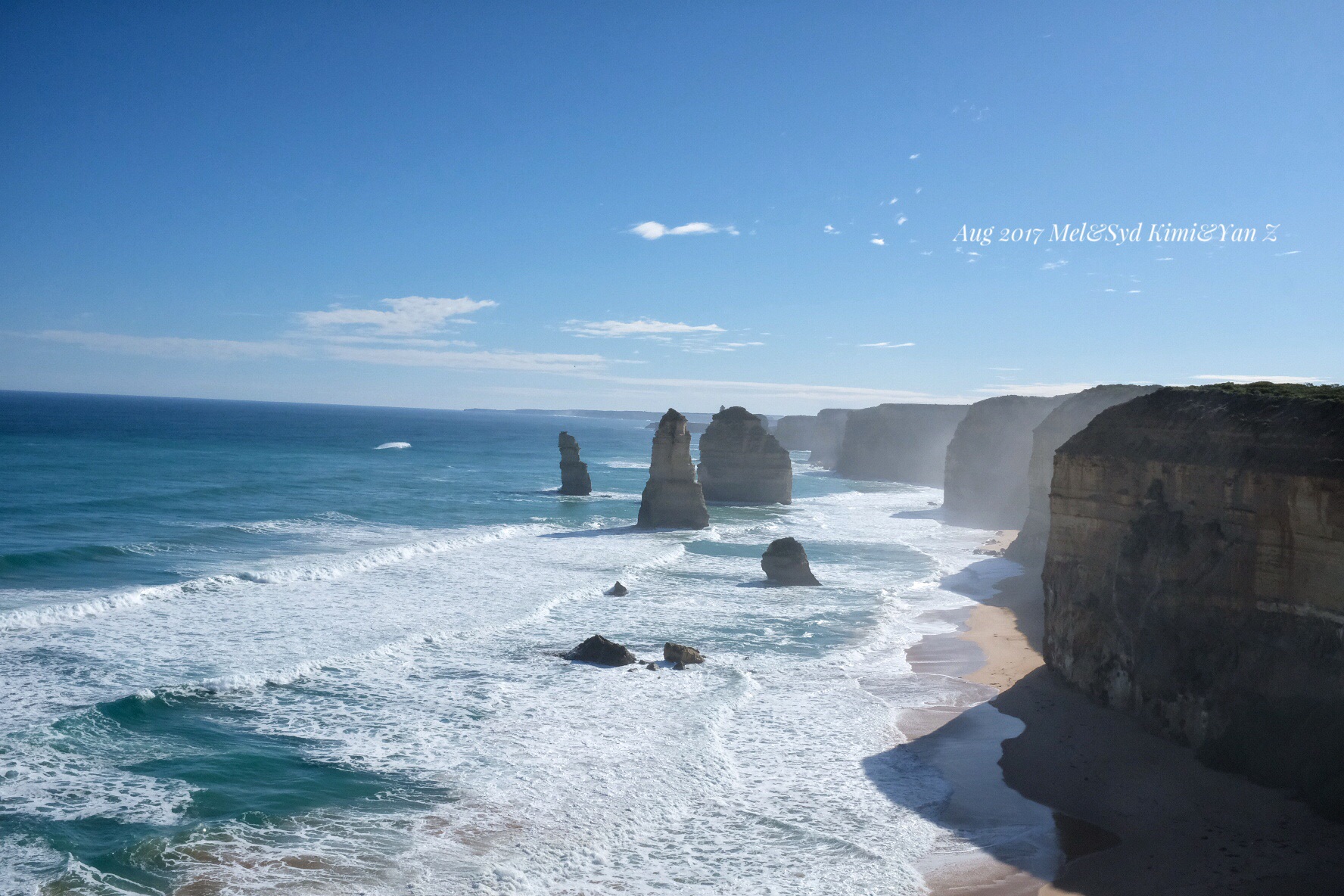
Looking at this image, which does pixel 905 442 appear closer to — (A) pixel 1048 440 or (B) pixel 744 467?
(B) pixel 744 467

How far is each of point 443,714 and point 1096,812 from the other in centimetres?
1200

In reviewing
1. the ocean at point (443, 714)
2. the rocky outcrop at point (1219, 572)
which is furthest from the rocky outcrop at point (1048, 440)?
the rocky outcrop at point (1219, 572)

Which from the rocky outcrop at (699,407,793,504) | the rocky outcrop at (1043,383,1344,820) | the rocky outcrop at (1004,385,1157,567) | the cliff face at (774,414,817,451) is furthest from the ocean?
the cliff face at (774,414,817,451)

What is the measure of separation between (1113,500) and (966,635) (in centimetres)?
943

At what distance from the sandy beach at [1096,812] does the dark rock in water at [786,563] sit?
12.8 metres

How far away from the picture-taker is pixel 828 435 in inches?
4601

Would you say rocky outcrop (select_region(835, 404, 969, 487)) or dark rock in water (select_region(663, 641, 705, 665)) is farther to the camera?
rocky outcrop (select_region(835, 404, 969, 487))

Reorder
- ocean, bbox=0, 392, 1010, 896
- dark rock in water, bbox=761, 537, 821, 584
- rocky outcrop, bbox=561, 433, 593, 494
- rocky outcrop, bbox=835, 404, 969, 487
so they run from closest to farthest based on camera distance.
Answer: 1. ocean, bbox=0, 392, 1010, 896
2. dark rock in water, bbox=761, 537, 821, 584
3. rocky outcrop, bbox=561, 433, 593, 494
4. rocky outcrop, bbox=835, 404, 969, 487

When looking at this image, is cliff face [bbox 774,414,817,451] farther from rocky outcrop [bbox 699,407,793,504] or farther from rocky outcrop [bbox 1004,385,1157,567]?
rocky outcrop [bbox 1004,385,1157,567]

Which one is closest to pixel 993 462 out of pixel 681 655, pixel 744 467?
pixel 744 467

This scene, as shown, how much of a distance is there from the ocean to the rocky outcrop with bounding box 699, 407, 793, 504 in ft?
61.0

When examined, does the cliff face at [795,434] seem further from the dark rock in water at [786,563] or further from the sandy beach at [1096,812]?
the sandy beach at [1096,812]

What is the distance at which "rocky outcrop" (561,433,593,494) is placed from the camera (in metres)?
61.4

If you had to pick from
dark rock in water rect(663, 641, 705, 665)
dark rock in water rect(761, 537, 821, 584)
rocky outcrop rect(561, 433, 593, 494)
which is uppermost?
rocky outcrop rect(561, 433, 593, 494)
